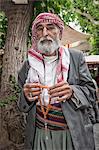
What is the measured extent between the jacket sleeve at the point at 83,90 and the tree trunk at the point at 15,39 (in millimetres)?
2281

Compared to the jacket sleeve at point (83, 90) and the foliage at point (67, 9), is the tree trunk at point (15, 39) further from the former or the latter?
the jacket sleeve at point (83, 90)

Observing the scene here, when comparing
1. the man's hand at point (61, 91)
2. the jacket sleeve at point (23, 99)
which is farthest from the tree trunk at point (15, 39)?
the man's hand at point (61, 91)

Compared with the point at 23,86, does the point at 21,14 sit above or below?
above

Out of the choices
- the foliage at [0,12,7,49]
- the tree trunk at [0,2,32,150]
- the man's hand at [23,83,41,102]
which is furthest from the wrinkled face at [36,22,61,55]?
the foliage at [0,12,7,49]

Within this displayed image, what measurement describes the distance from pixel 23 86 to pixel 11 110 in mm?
2159

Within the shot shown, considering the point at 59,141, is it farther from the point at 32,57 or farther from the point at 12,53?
the point at 12,53

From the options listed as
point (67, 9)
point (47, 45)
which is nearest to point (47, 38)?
point (47, 45)

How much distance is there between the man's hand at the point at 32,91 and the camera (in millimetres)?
2217

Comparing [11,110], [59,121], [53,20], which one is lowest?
[11,110]

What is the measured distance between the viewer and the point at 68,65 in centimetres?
231

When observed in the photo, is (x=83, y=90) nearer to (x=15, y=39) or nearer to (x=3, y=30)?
(x=15, y=39)

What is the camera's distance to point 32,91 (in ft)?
7.31

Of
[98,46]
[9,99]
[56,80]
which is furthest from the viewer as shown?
[98,46]

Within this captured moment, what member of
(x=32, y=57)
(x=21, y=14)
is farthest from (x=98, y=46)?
(x=32, y=57)
